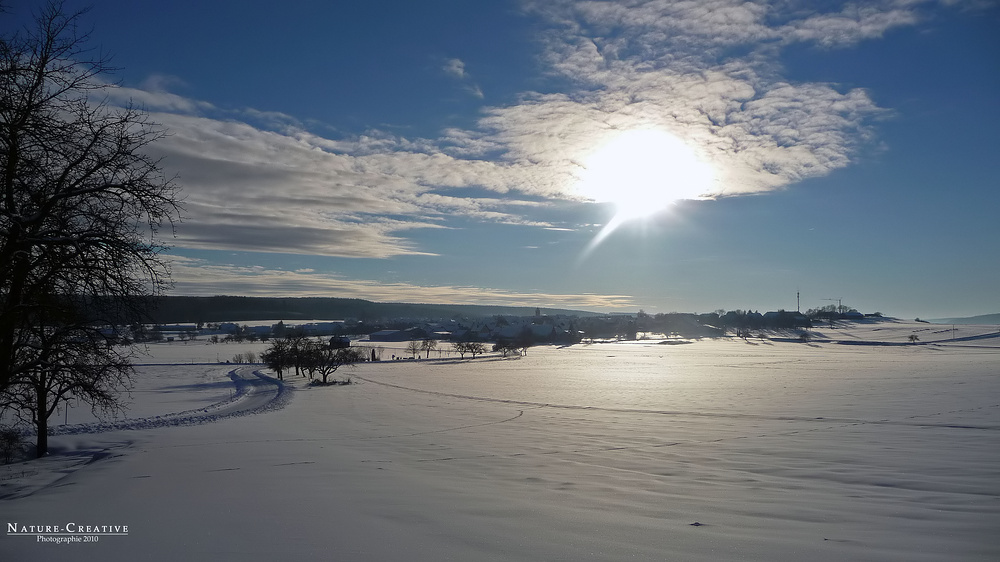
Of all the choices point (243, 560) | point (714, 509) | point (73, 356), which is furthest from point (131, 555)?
point (714, 509)

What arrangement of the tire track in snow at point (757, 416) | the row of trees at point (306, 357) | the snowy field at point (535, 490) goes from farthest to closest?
the row of trees at point (306, 357) → the tire track in snow at point (757, 416) → the snowy field at point (535, 490)

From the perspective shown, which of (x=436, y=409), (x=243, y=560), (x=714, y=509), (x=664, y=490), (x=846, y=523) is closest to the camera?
(x=243, y=560)

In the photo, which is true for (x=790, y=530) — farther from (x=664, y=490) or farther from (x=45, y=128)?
(x=45, y=128)

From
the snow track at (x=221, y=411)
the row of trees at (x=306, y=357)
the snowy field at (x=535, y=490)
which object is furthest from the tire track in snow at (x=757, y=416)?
the row of trees at (x=306, y=357)

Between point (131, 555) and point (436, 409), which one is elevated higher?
point (131, 555)

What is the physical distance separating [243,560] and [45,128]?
507 centimetres

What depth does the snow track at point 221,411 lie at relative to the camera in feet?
67.1

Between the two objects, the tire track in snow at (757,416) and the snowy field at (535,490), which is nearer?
the snowy field at (535,490)

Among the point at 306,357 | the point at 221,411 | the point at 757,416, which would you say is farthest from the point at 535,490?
the point at 306,357

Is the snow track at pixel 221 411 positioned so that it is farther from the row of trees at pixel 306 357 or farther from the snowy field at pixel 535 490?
the snowy field at pixel 535 490

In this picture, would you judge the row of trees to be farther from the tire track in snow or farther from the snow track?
the tire track in snow

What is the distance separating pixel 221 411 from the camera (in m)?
26.4

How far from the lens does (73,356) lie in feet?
24.9

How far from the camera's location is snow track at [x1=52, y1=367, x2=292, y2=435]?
20438 millimetres
